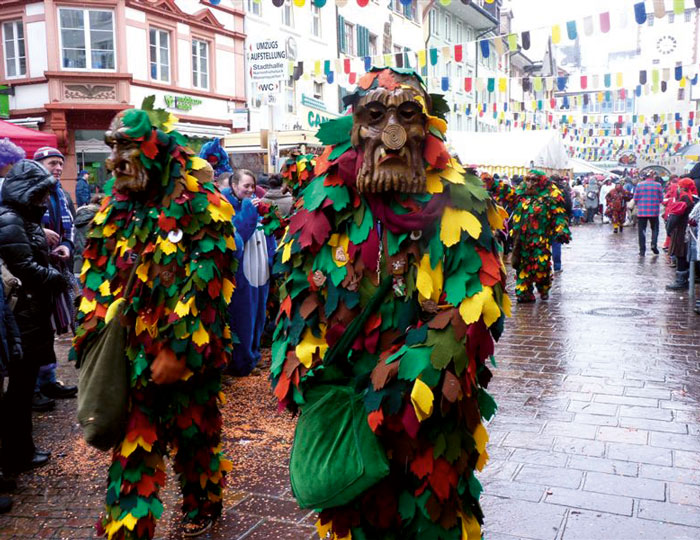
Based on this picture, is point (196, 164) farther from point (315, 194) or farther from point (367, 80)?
point (367, 80)

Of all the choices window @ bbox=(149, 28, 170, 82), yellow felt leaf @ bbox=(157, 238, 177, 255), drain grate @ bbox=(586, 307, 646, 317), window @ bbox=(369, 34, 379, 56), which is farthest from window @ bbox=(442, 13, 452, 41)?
yellow felt leaf @ bbox=(157, 238, 177, 255)

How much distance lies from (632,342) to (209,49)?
Answer: 19.6 metres

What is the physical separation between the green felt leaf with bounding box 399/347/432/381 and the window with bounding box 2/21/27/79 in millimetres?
22015

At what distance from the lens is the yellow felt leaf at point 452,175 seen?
2510 mm

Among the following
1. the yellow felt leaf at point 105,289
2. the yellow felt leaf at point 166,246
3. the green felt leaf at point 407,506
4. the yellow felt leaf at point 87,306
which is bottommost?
the green felt leaf at point 407,506

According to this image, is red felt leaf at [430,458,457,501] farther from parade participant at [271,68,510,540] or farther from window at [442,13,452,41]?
window at [442,13,452,41]

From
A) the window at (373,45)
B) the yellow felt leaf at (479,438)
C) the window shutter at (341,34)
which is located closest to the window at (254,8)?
the window shutter at (341,34)

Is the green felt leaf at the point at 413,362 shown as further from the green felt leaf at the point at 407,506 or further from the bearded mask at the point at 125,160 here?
the bearded mask at the point at 125,160

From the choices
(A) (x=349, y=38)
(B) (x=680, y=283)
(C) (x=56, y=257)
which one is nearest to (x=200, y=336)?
(C) (x=56, y=257)

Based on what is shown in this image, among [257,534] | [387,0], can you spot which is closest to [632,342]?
[257,534]

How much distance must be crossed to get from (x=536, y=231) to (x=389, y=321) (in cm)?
875

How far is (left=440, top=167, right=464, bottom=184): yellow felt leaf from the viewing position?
2.51 metres

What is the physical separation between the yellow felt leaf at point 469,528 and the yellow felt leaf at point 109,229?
2.13 m

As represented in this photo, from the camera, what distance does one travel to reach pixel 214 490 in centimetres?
367
